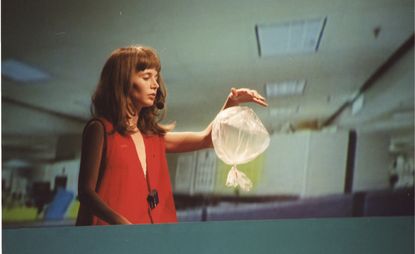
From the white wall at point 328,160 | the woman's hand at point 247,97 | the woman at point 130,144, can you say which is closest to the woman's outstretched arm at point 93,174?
the woman at point 130,144

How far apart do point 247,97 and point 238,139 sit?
0.75 feet

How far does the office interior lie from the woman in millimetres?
53

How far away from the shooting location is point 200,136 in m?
2.57

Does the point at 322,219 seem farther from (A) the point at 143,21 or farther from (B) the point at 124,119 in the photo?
(A) the point at 143,21

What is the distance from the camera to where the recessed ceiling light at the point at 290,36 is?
2578 millimetres

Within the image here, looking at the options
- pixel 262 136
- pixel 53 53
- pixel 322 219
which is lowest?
pixel 322 219

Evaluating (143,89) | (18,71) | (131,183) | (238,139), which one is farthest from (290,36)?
(18,71)

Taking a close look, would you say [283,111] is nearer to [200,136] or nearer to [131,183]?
[200,136]

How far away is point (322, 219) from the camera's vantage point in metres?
2.52

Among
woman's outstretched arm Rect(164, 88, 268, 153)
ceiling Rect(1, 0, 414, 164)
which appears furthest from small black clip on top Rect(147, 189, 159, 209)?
ceiling Rect(1, 0, 414, 164)

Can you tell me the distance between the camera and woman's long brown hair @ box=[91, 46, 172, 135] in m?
2.55

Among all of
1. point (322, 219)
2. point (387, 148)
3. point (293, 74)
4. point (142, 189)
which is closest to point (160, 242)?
point (142, 189)

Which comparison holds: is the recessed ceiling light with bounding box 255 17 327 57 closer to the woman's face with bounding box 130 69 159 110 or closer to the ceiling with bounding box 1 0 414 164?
the ceiling with bounding box 1 0 414 164

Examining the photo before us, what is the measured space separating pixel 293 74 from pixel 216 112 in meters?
0.45
